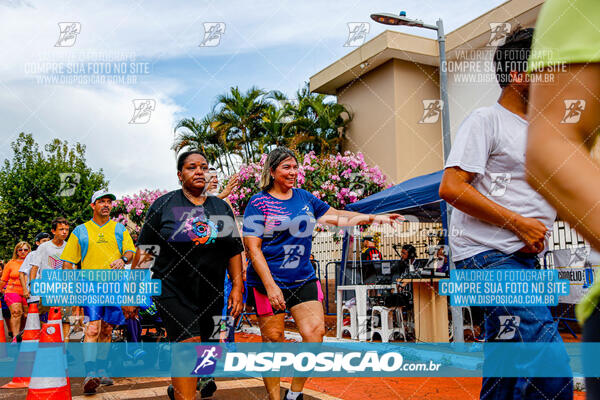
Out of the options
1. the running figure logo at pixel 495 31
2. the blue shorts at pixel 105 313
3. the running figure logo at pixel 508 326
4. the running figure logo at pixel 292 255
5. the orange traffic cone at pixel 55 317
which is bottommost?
the blue shorts at pixel 105 313

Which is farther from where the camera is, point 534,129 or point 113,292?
point 113,292

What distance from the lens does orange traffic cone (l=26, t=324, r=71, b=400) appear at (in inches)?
181

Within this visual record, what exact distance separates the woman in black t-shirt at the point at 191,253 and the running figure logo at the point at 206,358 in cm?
10

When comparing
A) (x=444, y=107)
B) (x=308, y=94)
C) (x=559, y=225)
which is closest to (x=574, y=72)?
(x=444, y=107)

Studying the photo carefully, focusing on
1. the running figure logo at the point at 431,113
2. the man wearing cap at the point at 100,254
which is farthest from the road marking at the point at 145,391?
the running figure logo at the point at 431,113

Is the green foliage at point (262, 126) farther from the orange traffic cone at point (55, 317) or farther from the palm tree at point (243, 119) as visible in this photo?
the orange traffic cone at point (55, 317)

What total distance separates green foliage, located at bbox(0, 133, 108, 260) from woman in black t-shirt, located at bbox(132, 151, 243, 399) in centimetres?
2785

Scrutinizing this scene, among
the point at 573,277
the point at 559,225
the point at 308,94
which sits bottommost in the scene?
the point at 573,277

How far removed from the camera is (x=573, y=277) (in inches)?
322

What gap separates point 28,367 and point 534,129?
25.4ft

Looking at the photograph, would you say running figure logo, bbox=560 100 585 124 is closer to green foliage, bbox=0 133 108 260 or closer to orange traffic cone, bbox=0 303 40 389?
orange traffic cone, bbox=0 303 40 389

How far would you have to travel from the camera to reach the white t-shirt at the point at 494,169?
7.20ft

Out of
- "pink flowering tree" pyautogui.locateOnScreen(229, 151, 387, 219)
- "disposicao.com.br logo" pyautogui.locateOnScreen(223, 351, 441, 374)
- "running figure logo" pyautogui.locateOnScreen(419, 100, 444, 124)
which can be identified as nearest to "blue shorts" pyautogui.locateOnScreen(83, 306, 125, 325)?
"disposicao.com.br logo" pyautogui.locateOnScreen(223, 351, 441, 374)

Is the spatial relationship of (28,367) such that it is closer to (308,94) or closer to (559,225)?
(559,225)
